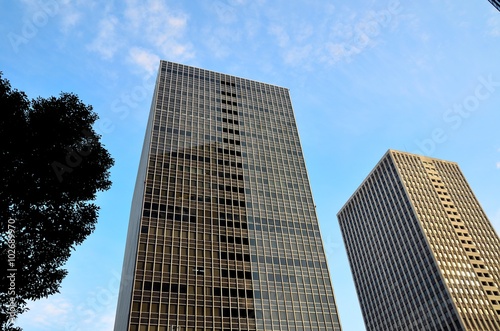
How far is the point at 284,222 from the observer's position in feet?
218

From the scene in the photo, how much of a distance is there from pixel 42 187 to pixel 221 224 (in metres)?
42.9

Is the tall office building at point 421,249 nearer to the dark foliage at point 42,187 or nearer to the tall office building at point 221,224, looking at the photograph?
the tall office building at point 221,224

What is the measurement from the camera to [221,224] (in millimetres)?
62312

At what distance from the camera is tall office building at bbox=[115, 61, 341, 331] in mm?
51656

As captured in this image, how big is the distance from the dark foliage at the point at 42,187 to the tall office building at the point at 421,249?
105142mm

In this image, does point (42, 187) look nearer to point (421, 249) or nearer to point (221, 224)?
point (221, 224)

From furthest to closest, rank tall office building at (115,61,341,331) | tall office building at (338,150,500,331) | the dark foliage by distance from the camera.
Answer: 1. tall office building at (338,150,500,331)
2. tall office building at (115,61,341,331)
3. the dark foliage

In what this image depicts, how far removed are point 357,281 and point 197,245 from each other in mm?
105835

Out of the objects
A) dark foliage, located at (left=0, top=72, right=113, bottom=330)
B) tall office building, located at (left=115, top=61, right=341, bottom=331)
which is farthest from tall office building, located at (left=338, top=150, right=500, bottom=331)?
dark foliage, located at (left=0, top=72, right=113, bottom=330)

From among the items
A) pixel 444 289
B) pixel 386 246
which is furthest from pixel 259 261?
pixel 386 246

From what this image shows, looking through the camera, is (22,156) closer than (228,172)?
Yes

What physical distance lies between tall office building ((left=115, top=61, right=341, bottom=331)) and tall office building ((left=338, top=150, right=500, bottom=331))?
61105mm

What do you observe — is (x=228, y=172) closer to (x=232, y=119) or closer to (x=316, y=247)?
(x=232, y=119)

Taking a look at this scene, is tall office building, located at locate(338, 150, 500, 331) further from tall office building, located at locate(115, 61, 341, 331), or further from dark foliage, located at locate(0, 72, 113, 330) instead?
dark foliage, located at locate(0, 72, 113, 330)
